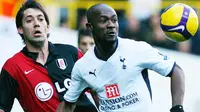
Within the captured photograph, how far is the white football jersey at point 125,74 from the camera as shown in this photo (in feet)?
24.9

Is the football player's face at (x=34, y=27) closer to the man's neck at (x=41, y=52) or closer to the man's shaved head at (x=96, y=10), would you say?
the man's neck at (x=41, y=52)

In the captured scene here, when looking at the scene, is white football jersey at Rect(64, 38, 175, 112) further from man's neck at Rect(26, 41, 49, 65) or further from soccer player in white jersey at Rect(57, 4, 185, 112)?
man's neck at Rect(26, 41, 49, 65)

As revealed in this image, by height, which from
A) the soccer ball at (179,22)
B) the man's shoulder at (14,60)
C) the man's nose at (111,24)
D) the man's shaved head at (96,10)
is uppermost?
the man's shaved head at (96,10)

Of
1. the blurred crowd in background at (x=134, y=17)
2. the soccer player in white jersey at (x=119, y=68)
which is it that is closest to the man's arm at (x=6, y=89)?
the soccer player in white jersey at (x=119, y=68)

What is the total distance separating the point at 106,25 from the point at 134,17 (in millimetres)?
7953

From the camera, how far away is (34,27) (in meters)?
8.97

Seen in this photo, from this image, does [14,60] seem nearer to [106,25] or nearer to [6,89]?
[6,89]

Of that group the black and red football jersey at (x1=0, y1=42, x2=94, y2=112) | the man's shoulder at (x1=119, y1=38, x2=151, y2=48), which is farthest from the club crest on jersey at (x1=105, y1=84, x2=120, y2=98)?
the black and red football jersey at (x1=0, y1=42, x2=94, y2=112)

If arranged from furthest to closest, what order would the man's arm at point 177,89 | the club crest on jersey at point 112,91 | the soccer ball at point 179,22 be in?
the soccer ball at point 179,22 < the club crest on jersey at point 112,91 < the man's arm at point 177,89

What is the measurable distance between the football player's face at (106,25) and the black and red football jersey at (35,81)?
128cm

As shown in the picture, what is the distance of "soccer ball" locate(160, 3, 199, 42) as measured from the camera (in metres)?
8.02

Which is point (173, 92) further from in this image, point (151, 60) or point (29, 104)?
point (29, 104)

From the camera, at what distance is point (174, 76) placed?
750cm

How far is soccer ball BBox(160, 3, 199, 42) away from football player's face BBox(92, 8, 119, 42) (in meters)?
0.63
